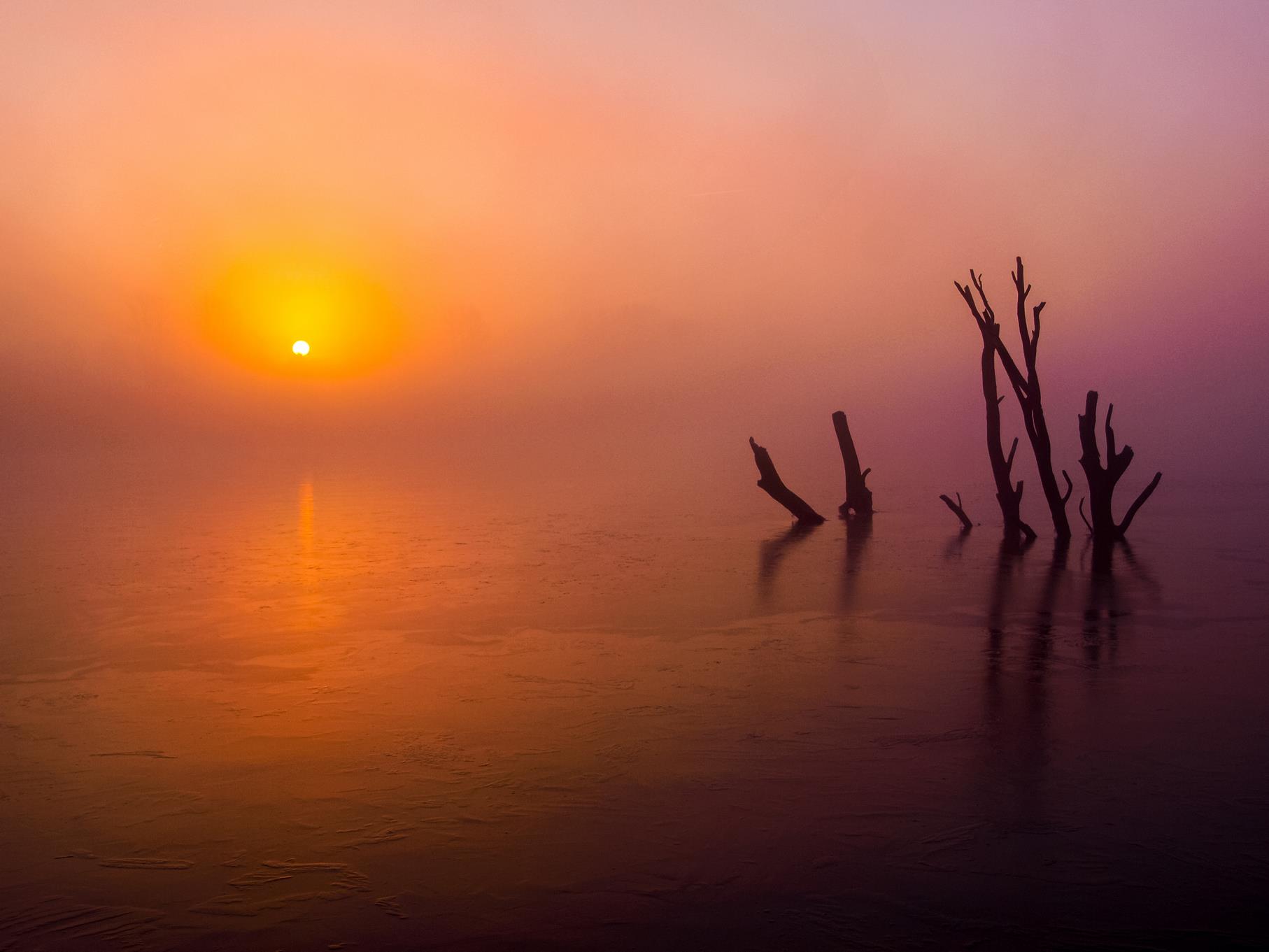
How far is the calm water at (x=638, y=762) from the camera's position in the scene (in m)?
4.58

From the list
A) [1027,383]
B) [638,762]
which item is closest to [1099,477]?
[1027,383]

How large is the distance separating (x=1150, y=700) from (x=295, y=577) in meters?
10.9

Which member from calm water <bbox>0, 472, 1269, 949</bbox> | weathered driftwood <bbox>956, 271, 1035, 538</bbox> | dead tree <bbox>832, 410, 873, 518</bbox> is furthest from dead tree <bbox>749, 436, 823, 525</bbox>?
calm water <bbox>0, 472, 1269, 949</bbox>

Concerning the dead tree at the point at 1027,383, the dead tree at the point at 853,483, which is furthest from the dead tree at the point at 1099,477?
the dead tree at the point at 853,483

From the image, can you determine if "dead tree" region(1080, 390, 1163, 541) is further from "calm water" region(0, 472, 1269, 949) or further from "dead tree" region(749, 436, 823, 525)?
"dead tree" region(749, 436, 823, 525)

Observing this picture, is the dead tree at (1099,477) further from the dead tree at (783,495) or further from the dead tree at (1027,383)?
the dead tree at (783,495)

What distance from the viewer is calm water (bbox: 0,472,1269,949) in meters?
4.58

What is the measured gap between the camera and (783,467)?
55.3 m

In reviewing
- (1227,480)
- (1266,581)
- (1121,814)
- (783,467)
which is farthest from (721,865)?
(783,467)

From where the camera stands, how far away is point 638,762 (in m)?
6.59

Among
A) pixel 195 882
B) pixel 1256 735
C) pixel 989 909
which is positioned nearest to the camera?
pixel 989 909

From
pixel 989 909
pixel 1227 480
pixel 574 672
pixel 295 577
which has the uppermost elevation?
pixel 1227 480

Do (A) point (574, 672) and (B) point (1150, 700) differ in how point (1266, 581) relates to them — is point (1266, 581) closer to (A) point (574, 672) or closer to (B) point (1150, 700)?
(B) point (1150, 700)

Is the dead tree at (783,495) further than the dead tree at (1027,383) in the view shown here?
Yes
